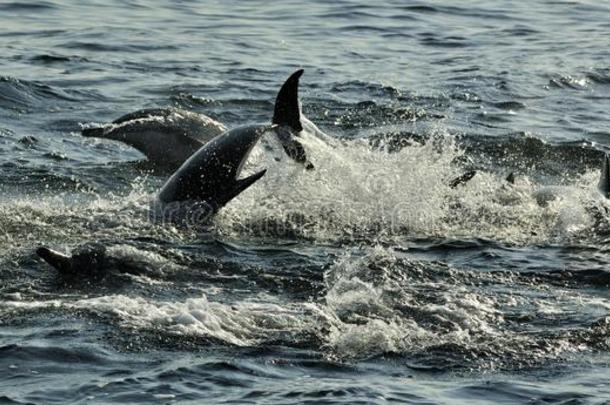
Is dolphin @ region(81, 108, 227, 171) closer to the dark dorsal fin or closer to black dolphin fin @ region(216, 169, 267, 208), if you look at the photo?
the dark dorsal fin

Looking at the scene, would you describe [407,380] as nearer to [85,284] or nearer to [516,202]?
[85,284]

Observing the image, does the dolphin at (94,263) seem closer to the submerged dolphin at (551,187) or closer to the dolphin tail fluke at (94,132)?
the dolphin tail fluke at (94,132)

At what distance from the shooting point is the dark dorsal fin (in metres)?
12.9

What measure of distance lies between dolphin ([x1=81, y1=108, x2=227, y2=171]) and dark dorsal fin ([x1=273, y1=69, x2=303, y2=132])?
1.39 meters

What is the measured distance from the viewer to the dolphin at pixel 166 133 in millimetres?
14414

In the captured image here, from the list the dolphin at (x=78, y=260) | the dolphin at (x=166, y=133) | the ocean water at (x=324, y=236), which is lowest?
the ocean water at (x=324, y=236)

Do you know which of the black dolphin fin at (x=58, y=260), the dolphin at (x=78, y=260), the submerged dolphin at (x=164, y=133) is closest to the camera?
the black dolphin fin at (x=58, y=260)

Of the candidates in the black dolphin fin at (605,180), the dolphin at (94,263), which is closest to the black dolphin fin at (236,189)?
the dolphin at (94,263)

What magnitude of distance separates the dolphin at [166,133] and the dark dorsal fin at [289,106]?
1389mm

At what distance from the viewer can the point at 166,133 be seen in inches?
575

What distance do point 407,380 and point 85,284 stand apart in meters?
2.91

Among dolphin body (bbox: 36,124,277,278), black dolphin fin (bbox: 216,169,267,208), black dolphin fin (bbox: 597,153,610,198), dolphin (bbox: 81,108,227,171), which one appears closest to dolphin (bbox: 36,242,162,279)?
Result: dolphin body (bbox: 36,124,277,278)

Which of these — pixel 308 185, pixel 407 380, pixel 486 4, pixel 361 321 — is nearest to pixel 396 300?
pixel 361 321

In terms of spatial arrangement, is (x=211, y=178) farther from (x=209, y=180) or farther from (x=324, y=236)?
(x=324, y=236)
